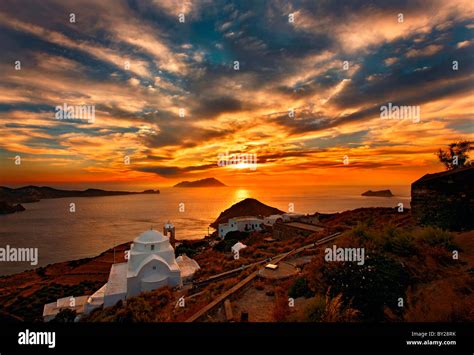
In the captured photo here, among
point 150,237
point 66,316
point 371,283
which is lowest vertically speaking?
point 66,316

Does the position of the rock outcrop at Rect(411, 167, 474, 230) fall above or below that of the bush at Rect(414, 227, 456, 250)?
above

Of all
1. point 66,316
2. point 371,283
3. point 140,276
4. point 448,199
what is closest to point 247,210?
point 140,276

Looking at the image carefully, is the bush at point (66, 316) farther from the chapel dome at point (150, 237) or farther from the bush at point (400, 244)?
the bush at point (400, 244)

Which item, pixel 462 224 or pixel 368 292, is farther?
pixel 462 224

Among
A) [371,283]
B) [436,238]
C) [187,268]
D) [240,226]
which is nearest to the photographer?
[371,283]

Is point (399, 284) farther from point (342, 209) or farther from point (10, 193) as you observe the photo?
point (342, 209)

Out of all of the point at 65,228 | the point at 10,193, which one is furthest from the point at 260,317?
the point at 65,228

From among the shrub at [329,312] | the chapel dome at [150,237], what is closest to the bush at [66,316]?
the chapel dome at [150,237]

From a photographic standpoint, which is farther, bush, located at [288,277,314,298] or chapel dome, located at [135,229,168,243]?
chapel dome, located at [135,229,168,243]

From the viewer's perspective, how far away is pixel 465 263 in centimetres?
458

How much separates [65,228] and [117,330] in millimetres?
17789

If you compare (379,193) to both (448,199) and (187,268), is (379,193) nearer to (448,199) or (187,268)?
(448,199)

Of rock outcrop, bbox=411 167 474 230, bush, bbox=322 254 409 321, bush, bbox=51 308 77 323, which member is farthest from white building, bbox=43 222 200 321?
rock outcrop, bbox=411 167 474 230

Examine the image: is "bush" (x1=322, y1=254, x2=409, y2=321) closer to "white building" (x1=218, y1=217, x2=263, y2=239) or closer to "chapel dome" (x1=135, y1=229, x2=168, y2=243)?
"chapel dome" (x1=135, y1=229, x2=168, y2=243)
